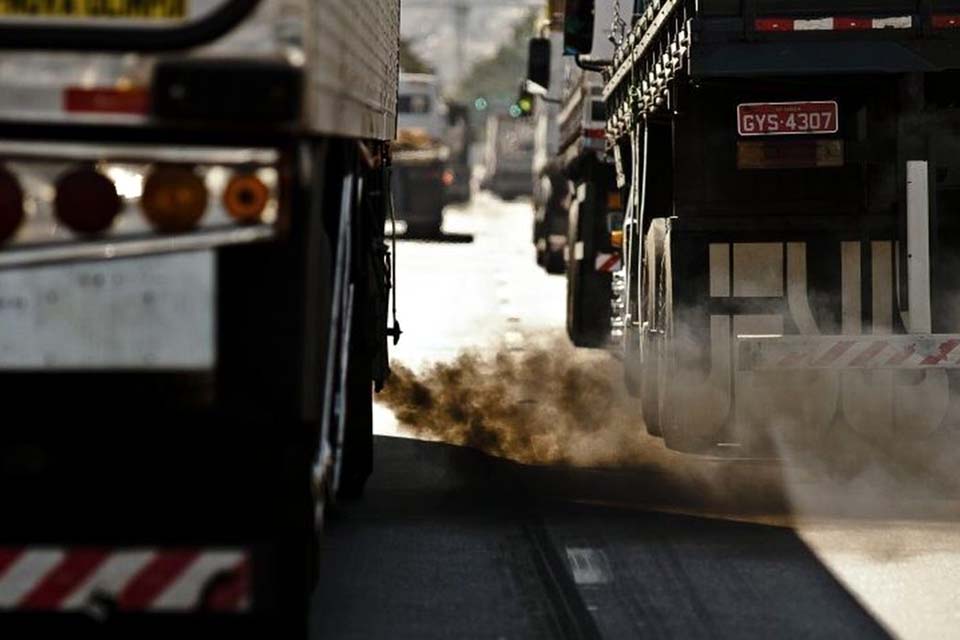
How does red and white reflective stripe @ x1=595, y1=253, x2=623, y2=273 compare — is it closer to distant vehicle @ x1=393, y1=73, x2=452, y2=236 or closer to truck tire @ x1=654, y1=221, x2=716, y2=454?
truck tire @ x1=654, y1=221, x2=716, y2=454

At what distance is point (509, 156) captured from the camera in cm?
8362

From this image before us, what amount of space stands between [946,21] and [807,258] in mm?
1645

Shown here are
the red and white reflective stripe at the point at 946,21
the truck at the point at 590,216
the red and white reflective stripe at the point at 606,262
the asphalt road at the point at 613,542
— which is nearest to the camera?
the asphalt road at the point at 613,542

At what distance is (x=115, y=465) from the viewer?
5809 mm

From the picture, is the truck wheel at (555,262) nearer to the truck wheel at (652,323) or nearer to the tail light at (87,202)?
the truck wheel at (652,323)

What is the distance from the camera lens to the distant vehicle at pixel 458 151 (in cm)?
6172

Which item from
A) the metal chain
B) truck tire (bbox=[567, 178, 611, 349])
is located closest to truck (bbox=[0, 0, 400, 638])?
the metal chain

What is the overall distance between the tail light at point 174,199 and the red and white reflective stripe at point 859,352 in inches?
232

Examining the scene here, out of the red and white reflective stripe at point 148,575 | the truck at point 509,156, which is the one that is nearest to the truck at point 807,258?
the red and white reflective stripe at point 148,575

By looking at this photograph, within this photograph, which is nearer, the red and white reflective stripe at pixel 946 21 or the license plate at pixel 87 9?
the license plate at pixel 87 9

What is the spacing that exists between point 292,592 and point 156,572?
386 mm

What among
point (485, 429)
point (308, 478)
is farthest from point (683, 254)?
point (308, 478)

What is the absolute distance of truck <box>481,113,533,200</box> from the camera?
3142 inches

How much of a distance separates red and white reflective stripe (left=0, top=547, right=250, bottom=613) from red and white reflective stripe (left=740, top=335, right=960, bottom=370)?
582 centimetres
